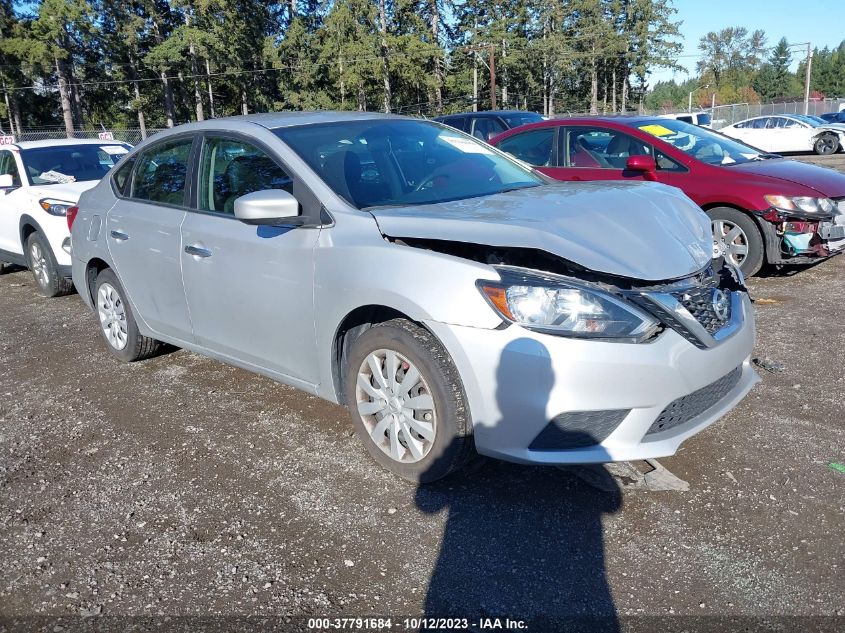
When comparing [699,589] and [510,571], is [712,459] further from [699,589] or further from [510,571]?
[510,571]

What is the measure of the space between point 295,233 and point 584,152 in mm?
4844

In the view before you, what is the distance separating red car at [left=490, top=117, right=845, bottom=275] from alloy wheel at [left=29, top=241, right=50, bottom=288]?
536 centimetres

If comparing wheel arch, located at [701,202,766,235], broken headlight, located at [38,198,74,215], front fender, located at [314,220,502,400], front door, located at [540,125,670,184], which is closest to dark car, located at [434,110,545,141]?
front door, located at [540,125,670,184]

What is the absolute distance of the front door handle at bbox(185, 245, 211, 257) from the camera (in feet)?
13.0

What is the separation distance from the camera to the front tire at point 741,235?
6.45m

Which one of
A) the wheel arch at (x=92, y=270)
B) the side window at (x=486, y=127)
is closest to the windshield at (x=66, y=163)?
the wheel arch at (x=92, y=270)

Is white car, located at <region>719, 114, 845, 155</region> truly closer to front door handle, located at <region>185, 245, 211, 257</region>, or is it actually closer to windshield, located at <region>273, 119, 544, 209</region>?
windshield, located at <region>273, 119, 544, 209</region>

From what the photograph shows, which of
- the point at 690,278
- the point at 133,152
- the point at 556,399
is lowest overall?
the point at 556,399

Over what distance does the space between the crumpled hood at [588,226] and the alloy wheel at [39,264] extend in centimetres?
569

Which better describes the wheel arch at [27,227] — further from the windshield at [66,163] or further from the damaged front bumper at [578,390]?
the damaged front bumper at [578,390]

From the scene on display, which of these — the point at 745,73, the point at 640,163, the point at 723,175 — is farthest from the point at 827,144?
the point at 745,73

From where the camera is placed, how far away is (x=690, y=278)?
3051 mm

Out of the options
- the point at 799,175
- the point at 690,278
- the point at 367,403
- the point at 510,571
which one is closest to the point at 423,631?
the point at 510,571

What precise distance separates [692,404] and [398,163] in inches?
77.8
